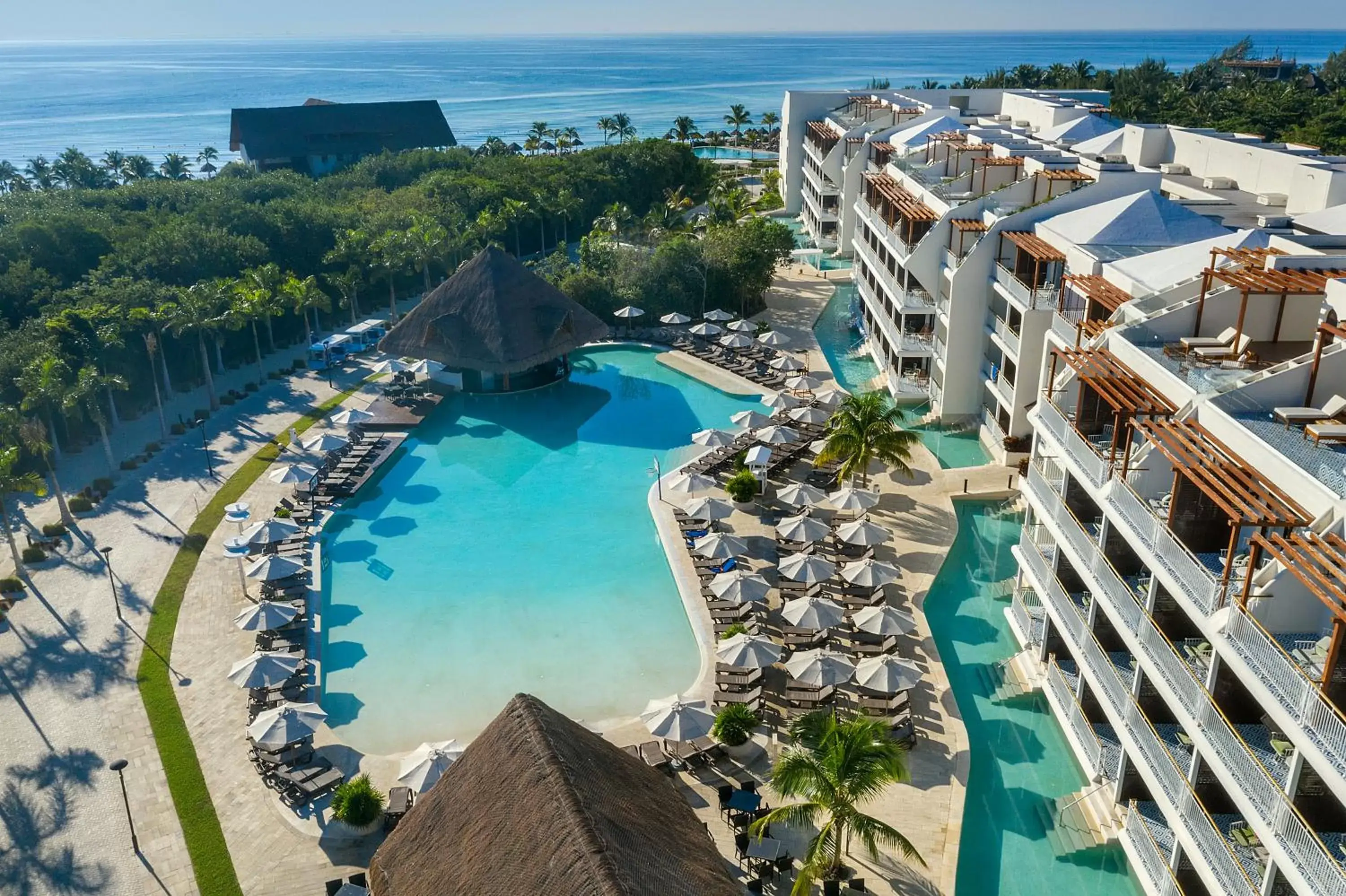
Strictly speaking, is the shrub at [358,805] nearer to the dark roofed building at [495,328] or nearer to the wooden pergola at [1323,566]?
the wooden pergola at [1323,566]

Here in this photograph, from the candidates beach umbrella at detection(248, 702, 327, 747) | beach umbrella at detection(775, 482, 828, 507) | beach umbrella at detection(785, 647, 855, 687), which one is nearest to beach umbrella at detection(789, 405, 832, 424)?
beach umbrella at detection(775, 482, 828, 507)

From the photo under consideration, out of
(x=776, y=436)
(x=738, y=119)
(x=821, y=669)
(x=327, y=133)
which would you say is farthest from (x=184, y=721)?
(x=738, y=119)

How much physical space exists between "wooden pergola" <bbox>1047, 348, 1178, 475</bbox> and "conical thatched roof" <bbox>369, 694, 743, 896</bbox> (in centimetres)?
949

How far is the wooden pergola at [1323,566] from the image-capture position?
1065 centimetres

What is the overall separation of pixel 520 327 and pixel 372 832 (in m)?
25.0

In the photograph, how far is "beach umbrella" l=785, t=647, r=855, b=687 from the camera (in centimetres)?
2048

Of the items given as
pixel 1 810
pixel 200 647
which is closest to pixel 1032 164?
pixel 200 647

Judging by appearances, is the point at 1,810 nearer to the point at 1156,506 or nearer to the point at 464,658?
the point at 464,658

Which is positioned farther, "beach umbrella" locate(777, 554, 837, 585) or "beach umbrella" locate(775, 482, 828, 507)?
"beach umbrella" locate(775, 482, 828, 507)

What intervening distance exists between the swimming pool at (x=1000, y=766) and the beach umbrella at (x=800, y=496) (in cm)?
401

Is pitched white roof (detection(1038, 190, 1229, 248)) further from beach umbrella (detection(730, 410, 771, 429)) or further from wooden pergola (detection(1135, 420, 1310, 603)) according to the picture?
wooden pergola (detection(1135, 420, 1310, 603))

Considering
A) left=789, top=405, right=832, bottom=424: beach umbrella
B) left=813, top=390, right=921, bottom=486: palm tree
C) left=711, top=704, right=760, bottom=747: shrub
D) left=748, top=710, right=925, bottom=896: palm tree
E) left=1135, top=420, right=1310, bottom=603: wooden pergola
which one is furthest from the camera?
left=789, top=405, right=832, bottom=424: beach umbrella

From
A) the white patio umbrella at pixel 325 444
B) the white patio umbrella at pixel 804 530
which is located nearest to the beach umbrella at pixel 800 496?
the white patio umbrella at pixel 804 530

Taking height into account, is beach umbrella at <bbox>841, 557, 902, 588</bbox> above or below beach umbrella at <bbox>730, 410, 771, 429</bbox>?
below
